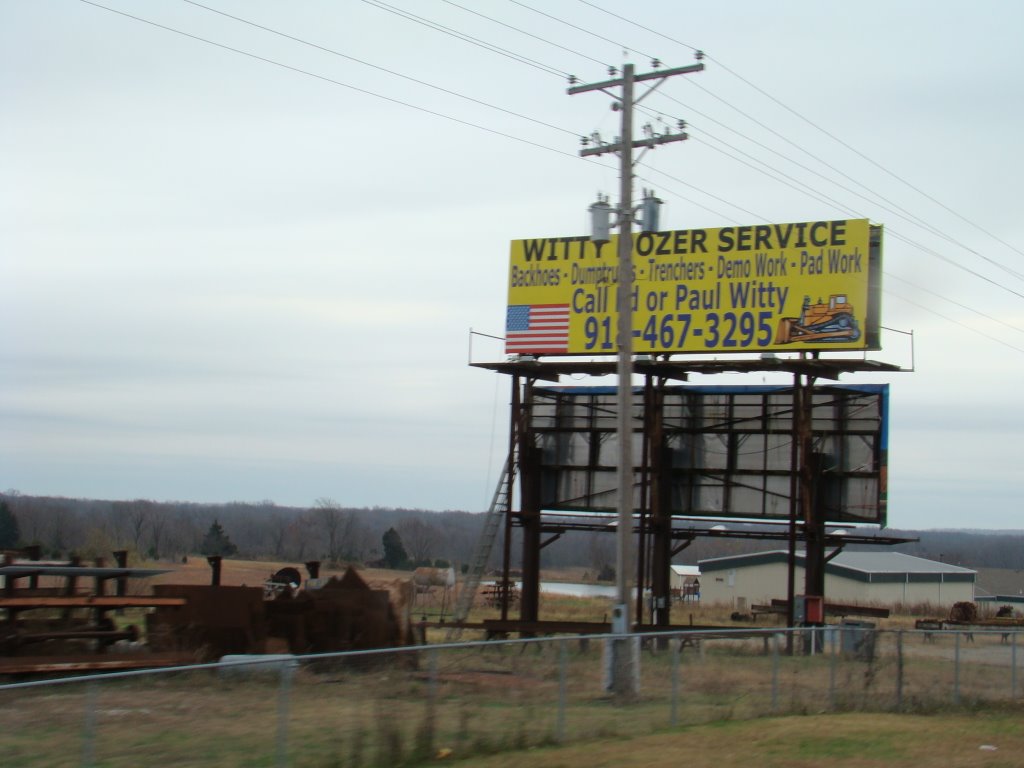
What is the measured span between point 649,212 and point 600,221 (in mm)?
897

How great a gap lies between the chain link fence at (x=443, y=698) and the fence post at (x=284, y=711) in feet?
0.04

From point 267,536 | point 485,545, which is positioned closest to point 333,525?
point 267,536

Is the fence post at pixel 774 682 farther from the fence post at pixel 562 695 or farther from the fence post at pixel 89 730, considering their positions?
the fence post at pixel 89 730

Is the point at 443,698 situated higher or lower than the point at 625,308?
lower

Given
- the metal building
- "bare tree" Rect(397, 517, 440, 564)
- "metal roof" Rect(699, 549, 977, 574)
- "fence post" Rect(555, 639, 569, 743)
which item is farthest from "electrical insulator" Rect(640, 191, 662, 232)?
"bare tree" Rect(397, 517, 440, 564)

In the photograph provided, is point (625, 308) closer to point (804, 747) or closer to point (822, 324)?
point (804, 747)

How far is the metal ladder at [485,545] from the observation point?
114ft

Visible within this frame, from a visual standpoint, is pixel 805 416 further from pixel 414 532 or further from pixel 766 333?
pixel 414 532

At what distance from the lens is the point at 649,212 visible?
2195cm

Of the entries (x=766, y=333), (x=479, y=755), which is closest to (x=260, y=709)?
(x=479, y=755)

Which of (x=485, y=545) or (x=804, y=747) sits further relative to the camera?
(x=485, y=545)

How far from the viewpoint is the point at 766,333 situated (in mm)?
31297

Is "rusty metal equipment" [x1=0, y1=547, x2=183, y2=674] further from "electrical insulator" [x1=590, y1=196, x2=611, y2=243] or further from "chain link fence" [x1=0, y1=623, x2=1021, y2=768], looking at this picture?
"electrical insulator" [x1=590, y1=196, x2=611, y2=243]

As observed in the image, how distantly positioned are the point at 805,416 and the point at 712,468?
10.8 ft
